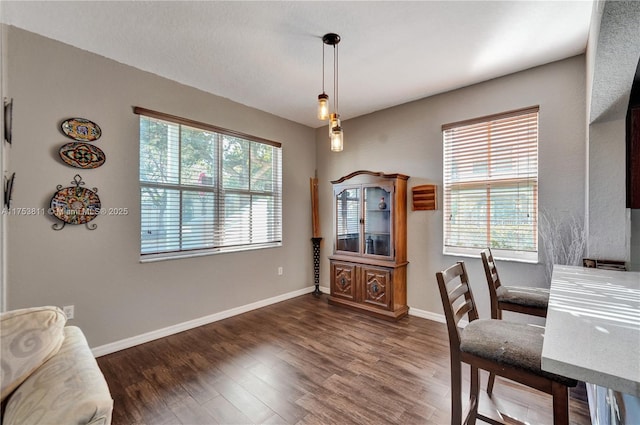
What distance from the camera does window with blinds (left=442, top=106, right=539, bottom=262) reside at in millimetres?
2775

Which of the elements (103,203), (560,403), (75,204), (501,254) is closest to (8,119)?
(75,204)

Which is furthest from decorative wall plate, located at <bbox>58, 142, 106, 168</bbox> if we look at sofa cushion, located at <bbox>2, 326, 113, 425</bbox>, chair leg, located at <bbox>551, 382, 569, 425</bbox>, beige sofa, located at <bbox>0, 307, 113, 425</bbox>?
chair leg, located at <bbox>551, 382, 569, 425</bbox>

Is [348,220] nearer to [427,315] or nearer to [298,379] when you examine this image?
[427,315]

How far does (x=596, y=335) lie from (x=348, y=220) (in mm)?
3011

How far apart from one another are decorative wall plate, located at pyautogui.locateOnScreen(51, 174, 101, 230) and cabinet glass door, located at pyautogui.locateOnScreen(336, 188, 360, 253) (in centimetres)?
270

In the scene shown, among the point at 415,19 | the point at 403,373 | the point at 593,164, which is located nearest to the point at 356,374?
the point at 403,373

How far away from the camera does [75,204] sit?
2.42 meters

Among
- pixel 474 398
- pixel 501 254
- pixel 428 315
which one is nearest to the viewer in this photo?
pixel 474 398

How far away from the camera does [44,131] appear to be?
7.50 ft

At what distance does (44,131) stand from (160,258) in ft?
4.68

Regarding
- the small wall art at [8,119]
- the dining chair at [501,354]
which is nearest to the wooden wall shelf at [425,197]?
the dining chair at [501,354]

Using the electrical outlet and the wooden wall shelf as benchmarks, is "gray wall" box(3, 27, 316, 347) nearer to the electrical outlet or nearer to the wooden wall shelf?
the electrical outlet

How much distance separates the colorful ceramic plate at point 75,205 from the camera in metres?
2.33

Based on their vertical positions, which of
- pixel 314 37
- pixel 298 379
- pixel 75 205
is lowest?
pixel 298 379
